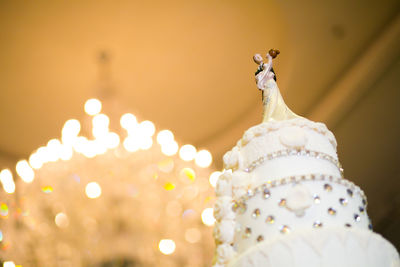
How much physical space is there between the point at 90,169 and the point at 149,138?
68cm

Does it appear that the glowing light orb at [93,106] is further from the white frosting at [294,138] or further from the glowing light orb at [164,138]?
the white frosting at [294,138]

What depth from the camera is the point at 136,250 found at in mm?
4582

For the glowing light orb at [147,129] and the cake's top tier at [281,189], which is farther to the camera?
the glowing light orb at [147,129]

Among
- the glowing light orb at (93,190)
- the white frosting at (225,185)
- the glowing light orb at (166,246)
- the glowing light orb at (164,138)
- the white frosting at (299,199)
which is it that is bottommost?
the white frosting at (299,199)

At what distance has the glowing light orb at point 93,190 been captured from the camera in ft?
15.6

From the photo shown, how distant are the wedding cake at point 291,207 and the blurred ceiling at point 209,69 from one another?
469 cm

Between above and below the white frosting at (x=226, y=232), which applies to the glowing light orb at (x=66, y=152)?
above

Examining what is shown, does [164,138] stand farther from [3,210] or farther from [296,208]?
[296,208]

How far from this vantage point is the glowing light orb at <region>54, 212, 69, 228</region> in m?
4.63

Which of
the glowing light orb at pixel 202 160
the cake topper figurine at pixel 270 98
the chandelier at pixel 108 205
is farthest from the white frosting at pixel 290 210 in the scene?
the glowing light orb at pixel 202 160

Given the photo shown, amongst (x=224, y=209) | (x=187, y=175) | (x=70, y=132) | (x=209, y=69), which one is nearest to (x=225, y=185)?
(x=224, y=209)

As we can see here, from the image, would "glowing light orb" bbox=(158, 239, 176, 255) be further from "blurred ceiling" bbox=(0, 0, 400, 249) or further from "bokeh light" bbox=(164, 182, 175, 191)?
"blurred ceiling" bbox=(0, 0, 400, 249)

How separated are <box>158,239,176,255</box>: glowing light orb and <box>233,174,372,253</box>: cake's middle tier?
3.32 meters

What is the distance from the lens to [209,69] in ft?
23.3
